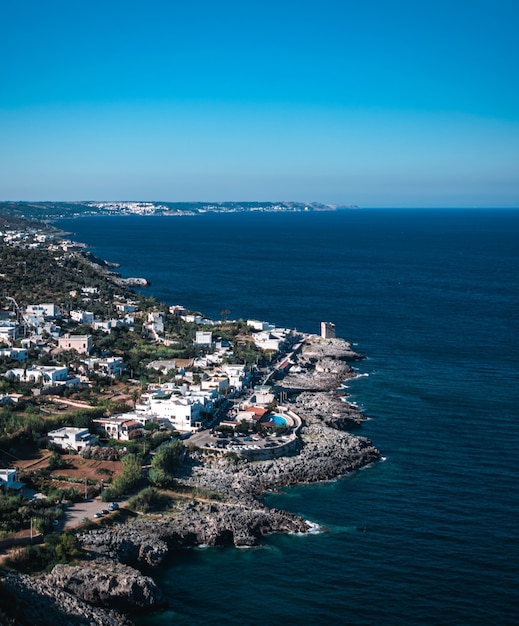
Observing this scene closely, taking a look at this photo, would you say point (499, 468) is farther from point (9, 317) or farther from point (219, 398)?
point (9, 317)

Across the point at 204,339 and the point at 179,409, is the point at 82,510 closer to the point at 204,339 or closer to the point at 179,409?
the point at 179,409

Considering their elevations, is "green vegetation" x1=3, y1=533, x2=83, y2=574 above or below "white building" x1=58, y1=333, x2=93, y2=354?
below

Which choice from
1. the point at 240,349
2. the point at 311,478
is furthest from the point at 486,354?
the point at 311,478

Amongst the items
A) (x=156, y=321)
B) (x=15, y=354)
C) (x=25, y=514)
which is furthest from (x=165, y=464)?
(x=156, y=321)

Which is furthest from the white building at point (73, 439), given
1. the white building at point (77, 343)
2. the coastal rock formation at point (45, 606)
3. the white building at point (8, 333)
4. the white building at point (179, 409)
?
the white building at point (8, 333)

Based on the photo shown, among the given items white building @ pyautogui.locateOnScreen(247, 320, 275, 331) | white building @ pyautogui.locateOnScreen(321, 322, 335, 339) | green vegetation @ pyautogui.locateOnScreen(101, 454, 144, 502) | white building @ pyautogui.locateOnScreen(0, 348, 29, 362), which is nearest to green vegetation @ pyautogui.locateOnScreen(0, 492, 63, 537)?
green vegetation @ pyautogui.locateOnScreen(101, 454, 144, 502)

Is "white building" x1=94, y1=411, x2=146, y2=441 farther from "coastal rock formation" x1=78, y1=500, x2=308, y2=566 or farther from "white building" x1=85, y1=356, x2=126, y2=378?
"white building" x1=85, y1=356, x2=126, y2=378

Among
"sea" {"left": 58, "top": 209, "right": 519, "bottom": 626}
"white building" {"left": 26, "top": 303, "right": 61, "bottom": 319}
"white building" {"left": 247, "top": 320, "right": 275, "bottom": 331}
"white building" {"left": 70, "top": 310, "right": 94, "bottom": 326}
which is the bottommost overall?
"sea" {"left": 58, "top": 209, "right": 519, "bottom": 626}
